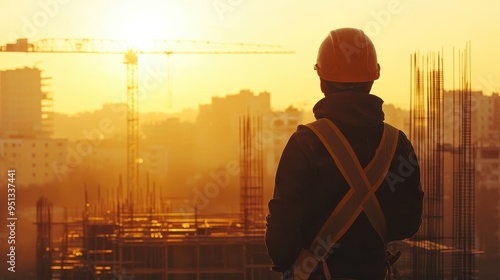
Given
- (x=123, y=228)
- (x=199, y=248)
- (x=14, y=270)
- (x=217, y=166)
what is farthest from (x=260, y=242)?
(x=217, y=166)

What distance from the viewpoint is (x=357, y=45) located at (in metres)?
1.75

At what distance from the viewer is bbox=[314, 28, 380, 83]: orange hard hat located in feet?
5.69

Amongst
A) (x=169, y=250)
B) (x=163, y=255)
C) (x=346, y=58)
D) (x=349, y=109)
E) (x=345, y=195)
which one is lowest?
(x=163, y=255)

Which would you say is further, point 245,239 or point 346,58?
point 245,239

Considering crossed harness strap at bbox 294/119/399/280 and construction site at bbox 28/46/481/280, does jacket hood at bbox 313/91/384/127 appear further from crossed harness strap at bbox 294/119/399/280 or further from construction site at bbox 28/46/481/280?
construction site at bbox 28/46/481/280

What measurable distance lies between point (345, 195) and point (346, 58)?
271 millimetres

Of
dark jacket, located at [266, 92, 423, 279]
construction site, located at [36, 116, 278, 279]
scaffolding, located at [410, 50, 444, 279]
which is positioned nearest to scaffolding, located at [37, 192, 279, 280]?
construction site, located at [36, 116, 278, 279]

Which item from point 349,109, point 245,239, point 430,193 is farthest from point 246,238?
point 349,109

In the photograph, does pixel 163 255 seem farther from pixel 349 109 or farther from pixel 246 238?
pixel 349 109

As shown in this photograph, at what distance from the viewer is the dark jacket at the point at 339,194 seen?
5.33ft

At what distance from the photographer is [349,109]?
172 centimetres

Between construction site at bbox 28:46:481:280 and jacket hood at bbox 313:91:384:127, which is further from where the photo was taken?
construction site at bbox 28:46:481:280

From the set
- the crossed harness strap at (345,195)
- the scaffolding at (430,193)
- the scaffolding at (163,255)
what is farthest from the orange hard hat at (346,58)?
the scaffolding at (163,255)

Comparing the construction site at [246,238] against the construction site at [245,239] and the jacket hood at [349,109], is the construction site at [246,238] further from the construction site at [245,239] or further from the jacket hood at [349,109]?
the jacket hood at [349,109]
